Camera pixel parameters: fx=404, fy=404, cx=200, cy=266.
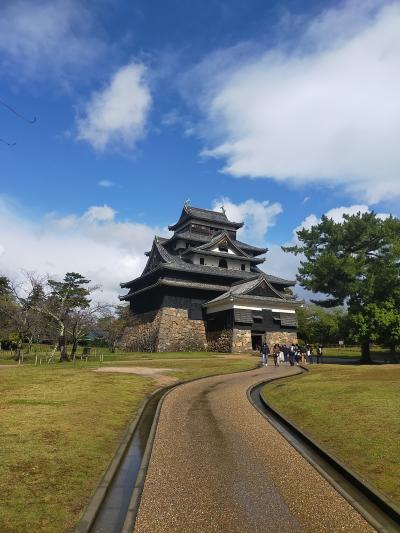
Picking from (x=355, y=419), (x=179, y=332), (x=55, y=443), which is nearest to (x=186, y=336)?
(x=179, y=332)

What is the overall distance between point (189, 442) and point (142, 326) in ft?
129

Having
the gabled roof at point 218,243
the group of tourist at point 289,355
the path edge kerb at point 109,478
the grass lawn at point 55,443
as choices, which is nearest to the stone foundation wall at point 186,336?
the group of tourist at point 289,355

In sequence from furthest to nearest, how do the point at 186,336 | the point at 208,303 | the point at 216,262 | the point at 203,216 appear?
the point at 203,216
the point at 216,262
the point at 208,303
the point at 186,336

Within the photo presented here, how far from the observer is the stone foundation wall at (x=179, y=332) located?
43.2 metres

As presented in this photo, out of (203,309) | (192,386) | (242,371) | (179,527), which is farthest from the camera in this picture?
(203,309)

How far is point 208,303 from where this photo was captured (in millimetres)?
45281

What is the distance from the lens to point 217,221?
57.7 metres

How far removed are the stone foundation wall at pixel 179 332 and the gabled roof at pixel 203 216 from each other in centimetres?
1667

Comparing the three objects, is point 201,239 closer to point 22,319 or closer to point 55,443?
point 22,319

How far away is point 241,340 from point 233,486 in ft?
115

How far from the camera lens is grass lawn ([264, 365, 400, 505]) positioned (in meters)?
7.81

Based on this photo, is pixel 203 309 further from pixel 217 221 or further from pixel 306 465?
pixel 306 465

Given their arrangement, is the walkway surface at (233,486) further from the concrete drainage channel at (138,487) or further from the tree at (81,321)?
the tree at (81,321)

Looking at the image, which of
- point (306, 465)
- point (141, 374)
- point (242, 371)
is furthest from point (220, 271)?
point (306, 465)
